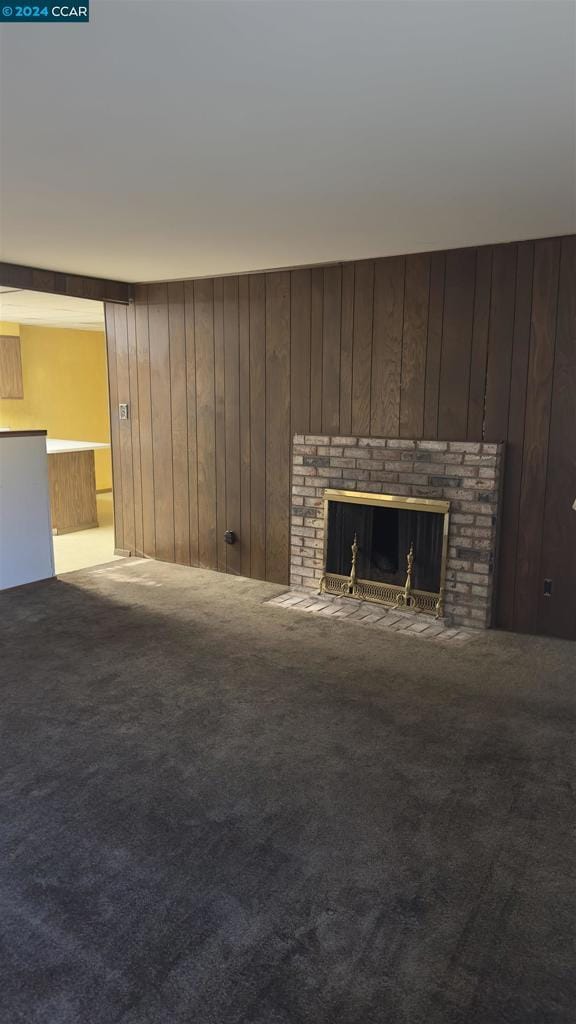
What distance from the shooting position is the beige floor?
587 centimetres

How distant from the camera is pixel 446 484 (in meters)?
4.26

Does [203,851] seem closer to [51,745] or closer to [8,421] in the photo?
[51,745]

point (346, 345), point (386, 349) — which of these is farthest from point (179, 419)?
point (386, 349)

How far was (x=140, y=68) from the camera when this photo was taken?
6.18 feet

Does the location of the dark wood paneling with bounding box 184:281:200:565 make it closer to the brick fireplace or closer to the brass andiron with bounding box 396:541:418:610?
the brick fireplace

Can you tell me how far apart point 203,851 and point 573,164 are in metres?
2.69

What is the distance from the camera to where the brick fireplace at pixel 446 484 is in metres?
4.14

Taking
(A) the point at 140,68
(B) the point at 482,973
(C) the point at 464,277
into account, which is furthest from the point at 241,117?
(B) the point at 482,973

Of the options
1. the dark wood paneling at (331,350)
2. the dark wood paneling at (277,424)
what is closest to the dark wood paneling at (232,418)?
the dark wood paneling at (277,424)

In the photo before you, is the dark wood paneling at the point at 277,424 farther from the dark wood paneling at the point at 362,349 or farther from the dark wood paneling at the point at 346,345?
the dark wood paneling at the point at 362,349

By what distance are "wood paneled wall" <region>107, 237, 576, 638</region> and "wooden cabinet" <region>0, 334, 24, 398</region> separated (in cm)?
260

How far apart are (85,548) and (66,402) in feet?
9.42

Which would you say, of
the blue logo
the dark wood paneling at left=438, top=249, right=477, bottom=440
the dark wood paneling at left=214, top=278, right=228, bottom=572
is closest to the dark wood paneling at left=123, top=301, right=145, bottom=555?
the dark wood paneling at left=214, top=278, right=228, bottom=572

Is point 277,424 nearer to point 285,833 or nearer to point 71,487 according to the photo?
point 71,487
